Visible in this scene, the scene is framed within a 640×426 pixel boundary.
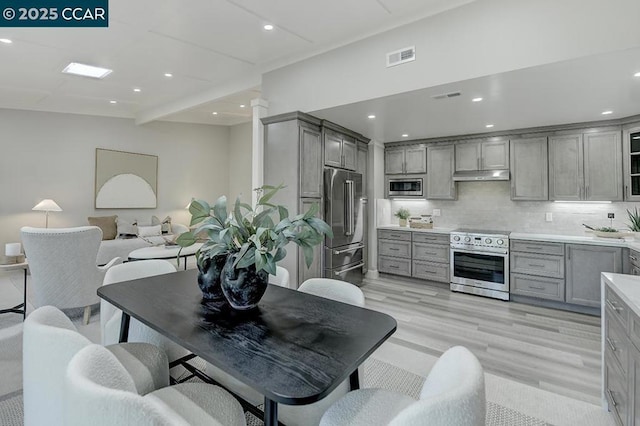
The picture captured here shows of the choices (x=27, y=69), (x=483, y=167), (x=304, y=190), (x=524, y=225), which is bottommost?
(x=524, y=225)

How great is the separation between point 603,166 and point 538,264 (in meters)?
1.48

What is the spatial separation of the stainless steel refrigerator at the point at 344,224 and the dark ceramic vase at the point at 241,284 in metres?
2.56

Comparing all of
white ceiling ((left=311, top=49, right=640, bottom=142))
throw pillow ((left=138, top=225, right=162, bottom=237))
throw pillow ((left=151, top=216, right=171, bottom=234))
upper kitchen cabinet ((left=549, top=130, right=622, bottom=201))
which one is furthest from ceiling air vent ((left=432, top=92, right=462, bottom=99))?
throw pillow ((left=151, top=216, right=171, bottom=234))

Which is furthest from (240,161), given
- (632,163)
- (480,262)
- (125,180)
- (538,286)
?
(632,163)

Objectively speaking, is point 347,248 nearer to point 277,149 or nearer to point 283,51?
point 277,149

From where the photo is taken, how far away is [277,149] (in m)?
4.11

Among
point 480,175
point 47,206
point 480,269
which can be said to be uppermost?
point 480,175

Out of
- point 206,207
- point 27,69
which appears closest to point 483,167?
point 206,207

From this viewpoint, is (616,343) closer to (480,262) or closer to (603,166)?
(480,262)

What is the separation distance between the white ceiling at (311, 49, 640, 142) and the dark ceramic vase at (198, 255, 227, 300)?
2.47 metres

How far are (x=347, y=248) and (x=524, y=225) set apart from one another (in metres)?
2.71


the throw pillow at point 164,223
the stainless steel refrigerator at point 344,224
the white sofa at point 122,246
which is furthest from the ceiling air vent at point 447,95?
the throw pillow at point 164,223

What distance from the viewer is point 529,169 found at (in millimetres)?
4602

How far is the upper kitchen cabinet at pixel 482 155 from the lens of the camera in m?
4.79
